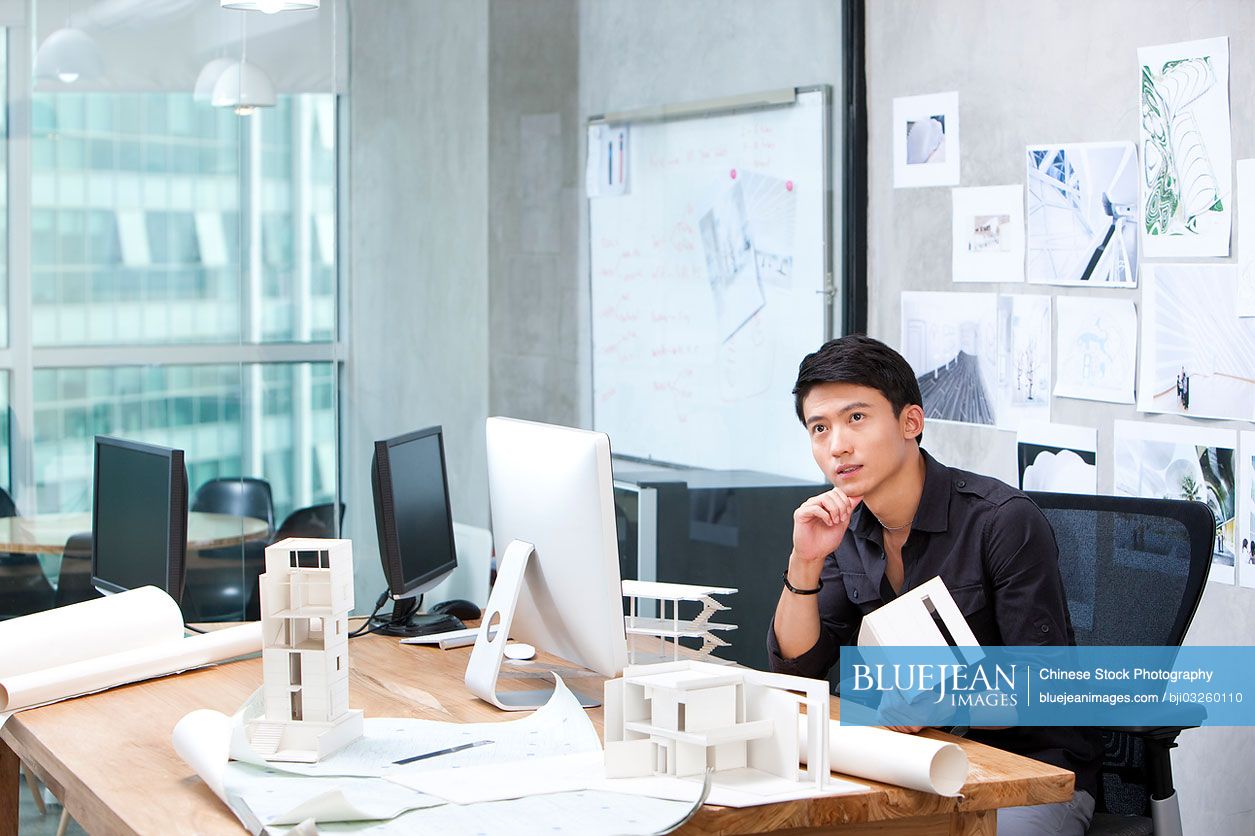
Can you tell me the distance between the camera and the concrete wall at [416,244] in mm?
4156

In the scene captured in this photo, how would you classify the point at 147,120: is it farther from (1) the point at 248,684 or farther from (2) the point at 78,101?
(1) the point at 248,684

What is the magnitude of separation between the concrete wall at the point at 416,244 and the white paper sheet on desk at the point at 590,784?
222 cm

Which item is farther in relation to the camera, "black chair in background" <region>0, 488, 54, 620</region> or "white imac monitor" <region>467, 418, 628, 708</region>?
"black chair in background" <region>0, 488, 54, 620</region>

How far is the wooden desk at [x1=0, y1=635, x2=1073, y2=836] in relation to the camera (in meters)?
1.92

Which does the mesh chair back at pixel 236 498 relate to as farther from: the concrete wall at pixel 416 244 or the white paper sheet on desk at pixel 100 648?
the white paper sheet on desk at pixel 100 648

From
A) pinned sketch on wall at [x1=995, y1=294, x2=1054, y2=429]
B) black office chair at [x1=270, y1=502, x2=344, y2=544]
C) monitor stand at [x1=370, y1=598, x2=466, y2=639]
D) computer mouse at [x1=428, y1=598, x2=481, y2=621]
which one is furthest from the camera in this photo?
black office chair at [x1=270, y1=502, x2=344, y2=544]

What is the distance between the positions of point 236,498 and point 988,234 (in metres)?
2.14

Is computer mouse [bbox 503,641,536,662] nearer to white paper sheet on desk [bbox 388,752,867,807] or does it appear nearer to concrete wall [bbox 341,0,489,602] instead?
white paper sheet on desk [bbox 388,752,867,807]

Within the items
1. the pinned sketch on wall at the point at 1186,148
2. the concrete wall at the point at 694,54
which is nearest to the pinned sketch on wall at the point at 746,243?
the concrete wall at the point at 694,54

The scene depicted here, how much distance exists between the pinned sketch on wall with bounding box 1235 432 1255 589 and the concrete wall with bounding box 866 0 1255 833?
3 centimetres

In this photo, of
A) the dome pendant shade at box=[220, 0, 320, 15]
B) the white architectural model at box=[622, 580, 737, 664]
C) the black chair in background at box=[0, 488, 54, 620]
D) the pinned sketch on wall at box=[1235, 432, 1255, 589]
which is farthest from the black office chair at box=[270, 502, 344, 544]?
the pinned sketch on wall at box=[1235, 432, 1255, 589]

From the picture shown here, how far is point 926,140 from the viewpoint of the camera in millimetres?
4078

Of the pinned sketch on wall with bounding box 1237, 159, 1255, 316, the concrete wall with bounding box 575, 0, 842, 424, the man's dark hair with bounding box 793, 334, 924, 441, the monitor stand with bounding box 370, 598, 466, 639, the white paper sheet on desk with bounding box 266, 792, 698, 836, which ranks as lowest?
the white paper sheet on desk with bounding box 266, 792, 698, 836

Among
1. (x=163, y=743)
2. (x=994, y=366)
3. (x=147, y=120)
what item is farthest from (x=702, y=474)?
(x=163, y=743)
